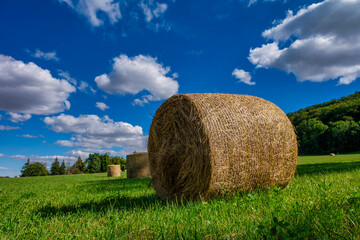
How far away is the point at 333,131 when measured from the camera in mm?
68125

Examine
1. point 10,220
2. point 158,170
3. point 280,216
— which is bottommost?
point 280,216

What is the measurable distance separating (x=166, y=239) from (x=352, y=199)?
254 cm

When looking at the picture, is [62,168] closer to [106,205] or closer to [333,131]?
[106,205]

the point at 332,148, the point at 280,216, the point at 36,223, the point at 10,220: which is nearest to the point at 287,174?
the point at 280,216

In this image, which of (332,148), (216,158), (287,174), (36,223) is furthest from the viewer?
(332,148)

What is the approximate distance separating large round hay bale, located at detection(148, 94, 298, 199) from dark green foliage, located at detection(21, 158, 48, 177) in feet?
238

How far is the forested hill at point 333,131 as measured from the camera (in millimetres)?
66875

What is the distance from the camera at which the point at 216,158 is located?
4270 millimetres

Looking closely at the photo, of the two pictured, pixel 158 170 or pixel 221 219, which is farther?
pixel 158 170

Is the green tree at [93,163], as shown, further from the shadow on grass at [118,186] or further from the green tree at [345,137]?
the green tree at [345,137]

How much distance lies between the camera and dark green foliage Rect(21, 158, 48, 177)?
6606 centimetres

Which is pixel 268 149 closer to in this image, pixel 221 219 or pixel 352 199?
pixel 352 199

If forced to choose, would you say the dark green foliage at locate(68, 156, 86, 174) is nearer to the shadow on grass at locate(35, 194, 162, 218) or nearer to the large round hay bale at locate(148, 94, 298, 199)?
the shadow on grass at locate(35, 194, 162, 218)


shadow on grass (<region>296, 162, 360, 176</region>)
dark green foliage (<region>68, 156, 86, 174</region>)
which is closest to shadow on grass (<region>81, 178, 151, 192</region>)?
shadow on grass (<region>296, 162, 360, 176</region>)
